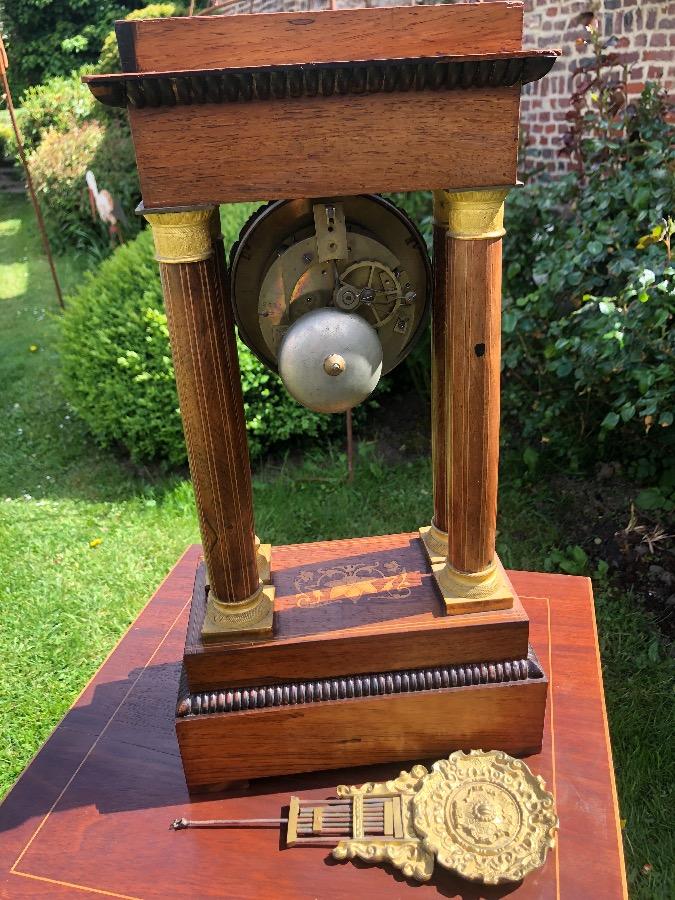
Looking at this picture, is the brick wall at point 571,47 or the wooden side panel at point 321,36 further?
the brick wall at point 571,47

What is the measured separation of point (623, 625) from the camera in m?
2.89

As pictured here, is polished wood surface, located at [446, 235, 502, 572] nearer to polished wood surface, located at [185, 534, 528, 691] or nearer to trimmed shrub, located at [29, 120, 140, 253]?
polished wood surface, located at [185, 534, 528, 691]

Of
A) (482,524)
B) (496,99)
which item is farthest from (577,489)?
(496,99)

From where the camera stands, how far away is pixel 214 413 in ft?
4.98

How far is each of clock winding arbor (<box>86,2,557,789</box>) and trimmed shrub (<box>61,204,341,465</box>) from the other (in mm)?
2150

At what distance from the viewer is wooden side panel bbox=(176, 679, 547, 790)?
5.56 ft

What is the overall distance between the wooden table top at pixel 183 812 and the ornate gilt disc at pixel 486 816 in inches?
2.0

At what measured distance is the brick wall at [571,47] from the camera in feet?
11.9

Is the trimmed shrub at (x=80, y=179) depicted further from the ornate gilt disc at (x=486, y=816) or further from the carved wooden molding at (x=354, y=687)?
the ornate gilt disc at (x=486, y=816)

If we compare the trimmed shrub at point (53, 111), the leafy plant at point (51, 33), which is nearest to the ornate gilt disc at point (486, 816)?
the trimmed shrub at point (53, 111)

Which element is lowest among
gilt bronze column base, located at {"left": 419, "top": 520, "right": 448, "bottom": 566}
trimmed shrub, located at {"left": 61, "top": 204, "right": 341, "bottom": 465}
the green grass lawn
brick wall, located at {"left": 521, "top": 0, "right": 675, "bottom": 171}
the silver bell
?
the green grass lawn

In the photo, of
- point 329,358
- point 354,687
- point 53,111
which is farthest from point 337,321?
point 53,111

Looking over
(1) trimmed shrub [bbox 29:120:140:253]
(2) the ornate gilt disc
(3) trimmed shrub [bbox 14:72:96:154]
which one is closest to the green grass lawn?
(2) the ornate gilt disc

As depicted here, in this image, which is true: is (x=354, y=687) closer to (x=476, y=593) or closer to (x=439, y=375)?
(x=476, y=593)
